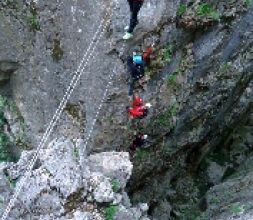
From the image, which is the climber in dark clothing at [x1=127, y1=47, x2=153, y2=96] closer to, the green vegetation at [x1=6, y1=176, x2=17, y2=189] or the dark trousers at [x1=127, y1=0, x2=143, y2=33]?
the dark trousers at [x1=127, y1=0, x2=143, y2=33]

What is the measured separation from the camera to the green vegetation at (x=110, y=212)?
10.3 meters

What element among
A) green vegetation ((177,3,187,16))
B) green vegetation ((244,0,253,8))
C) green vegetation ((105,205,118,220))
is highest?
green vegetation ((244,0,253,8))

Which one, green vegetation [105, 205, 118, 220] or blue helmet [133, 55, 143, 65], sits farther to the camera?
blue helmet [133, 55, 143, 65]

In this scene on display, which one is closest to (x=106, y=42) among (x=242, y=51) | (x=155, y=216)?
(x=242, y=51)

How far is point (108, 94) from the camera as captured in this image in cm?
1256

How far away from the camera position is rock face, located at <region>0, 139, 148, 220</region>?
33.3 ft

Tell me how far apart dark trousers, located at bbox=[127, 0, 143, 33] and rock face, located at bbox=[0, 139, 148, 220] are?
305cm

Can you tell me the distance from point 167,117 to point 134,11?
144 inches

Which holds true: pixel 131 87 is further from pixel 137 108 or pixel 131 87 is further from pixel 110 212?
pixel 110 212

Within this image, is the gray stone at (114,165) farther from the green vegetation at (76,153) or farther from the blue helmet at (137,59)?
the blue helmet at (137,59)

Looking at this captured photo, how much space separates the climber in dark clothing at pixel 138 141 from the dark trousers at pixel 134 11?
116 inches

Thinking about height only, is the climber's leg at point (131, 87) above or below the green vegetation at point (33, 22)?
below

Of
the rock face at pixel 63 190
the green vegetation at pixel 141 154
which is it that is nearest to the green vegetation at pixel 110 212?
the rock face at pixel 63 190

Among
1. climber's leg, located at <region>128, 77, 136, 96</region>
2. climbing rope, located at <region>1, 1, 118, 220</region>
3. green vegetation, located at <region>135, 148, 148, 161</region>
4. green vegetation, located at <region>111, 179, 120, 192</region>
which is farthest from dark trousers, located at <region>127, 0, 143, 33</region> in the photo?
green vegetation, located at <region>135, 148, 148, 161</region>
